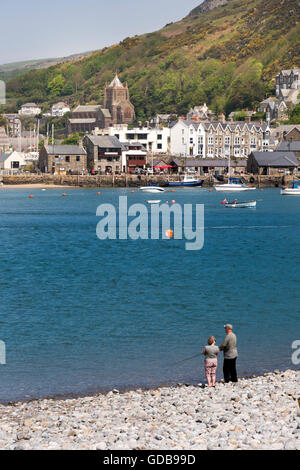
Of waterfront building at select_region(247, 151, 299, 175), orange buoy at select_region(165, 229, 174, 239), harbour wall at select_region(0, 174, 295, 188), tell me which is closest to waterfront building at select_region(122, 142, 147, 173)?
harbour wall at select_region(0, 174, 295, 188)

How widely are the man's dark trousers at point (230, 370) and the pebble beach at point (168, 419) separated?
392mm

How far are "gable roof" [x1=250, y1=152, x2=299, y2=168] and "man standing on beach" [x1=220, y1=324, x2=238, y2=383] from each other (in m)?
136

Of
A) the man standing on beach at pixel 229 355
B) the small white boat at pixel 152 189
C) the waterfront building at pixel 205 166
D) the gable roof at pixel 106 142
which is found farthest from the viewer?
the gable roof at pixel 106 142

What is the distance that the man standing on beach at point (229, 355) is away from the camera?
19.7 meters

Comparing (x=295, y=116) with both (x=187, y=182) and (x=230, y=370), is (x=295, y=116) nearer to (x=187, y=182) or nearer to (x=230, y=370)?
(x=187, y=182)

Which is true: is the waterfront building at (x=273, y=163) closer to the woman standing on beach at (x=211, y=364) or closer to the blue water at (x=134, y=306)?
the blue water at (x=134, y=306)

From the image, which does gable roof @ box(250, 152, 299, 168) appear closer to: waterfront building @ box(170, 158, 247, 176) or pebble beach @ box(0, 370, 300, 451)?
waterfront building @ box(170, 158, 247, 176)

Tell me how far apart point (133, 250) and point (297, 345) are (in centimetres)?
3239

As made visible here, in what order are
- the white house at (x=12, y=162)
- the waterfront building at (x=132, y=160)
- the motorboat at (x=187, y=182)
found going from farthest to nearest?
1. the white house at (x=12, y=162)
2. the waterfront building at (x=132, y=160)
3. the motorboat at (x=187, y=182)

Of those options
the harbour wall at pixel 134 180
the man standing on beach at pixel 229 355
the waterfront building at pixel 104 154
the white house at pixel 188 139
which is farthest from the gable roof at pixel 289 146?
the man standing on beach at pixel 229 355

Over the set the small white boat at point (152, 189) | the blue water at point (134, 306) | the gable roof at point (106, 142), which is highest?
the gable roof at point (106, 142)

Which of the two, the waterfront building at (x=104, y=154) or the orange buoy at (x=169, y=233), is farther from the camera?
the waterfront building at (x=104, y=154)
